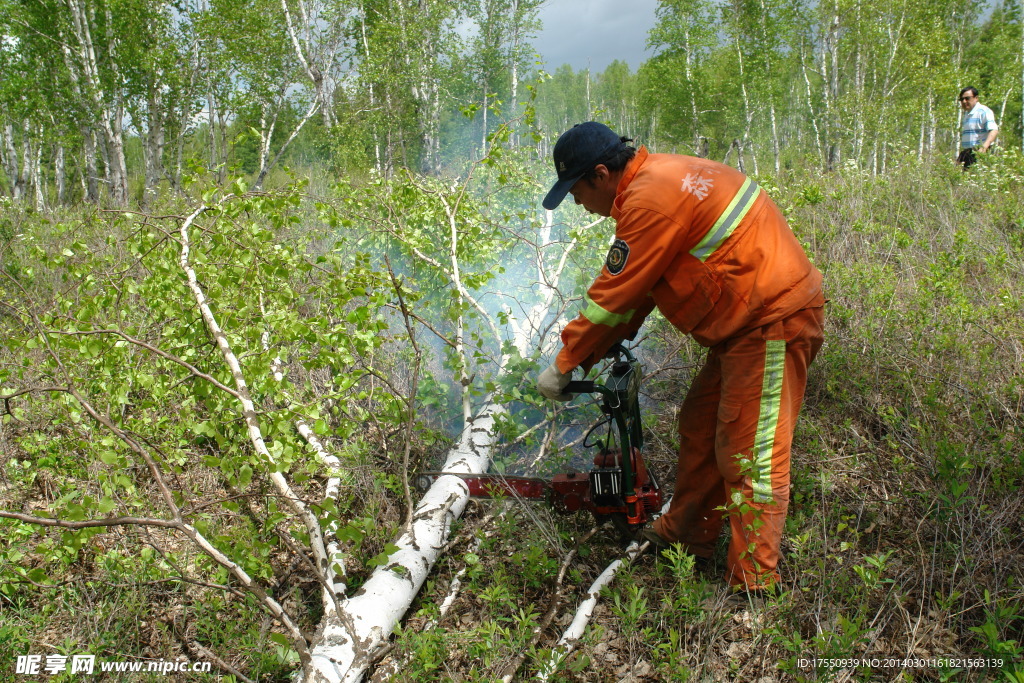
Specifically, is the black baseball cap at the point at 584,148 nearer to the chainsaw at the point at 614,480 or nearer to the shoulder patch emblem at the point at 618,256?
the shoulder patch emblem at the point at 618,256

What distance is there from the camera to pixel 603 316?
2.39m

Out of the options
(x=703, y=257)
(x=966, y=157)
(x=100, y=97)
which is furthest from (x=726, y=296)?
(x=100, y=97)

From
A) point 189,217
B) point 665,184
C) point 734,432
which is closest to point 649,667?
point 734,432

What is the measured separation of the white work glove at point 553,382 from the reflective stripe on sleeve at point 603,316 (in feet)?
0.89

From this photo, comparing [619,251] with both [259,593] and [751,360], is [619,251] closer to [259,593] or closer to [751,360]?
[751,360]

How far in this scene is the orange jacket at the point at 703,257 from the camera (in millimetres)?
2289

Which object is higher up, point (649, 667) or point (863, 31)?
point (863, 31)

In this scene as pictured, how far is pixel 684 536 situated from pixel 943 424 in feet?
4.99

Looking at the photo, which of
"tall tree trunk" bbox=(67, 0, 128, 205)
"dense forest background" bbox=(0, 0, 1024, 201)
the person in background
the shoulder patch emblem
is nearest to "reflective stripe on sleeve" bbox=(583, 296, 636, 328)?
the shoulder patch emblem

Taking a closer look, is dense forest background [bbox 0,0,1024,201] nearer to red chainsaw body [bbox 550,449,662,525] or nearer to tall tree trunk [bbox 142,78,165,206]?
tall tree trunk [bbox 142,78,165,206]

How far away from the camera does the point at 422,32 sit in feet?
67.6

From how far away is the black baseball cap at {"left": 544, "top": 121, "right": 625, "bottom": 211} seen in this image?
254 centimetres

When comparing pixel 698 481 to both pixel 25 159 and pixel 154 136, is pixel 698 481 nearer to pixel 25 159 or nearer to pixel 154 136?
pixel 154 136

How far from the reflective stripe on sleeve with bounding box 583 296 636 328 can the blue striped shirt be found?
7.68 meters
